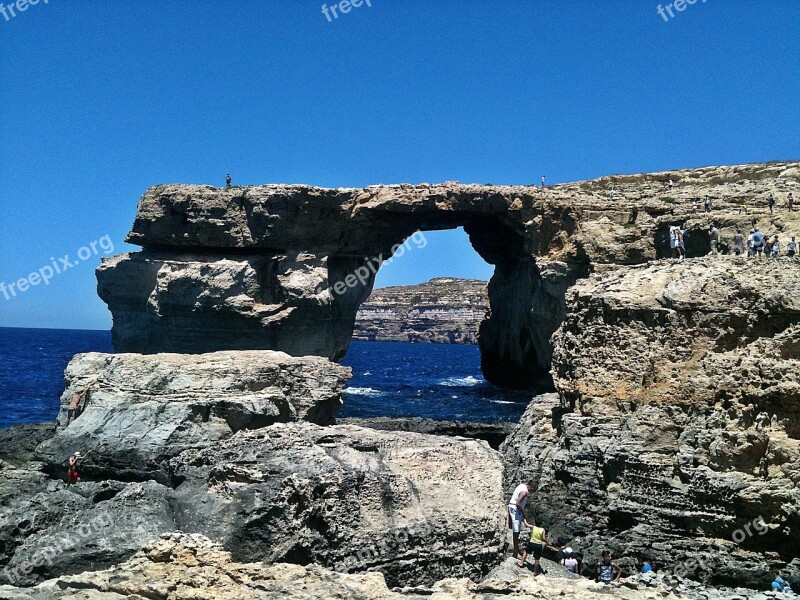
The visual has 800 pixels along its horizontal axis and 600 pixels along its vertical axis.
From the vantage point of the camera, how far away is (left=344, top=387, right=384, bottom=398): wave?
48.1 metres

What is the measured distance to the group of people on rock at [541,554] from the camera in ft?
37.3

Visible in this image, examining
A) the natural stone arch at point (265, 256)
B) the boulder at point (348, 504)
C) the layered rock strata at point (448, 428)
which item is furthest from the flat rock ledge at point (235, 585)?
the natural stone arch at point (265, 256)

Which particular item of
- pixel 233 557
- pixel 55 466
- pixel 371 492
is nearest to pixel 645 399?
pixel 371 492

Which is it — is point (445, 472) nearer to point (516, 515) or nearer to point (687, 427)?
point (516, 515)

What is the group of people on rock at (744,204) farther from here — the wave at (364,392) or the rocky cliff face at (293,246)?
the wave at (364,392)

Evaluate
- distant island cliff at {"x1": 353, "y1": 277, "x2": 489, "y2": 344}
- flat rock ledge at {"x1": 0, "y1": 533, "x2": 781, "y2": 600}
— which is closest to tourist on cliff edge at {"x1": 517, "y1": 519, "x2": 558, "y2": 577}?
flat rock ledge at {"x1": 0, "y1": 533, "x2": 781, "y2": 600}

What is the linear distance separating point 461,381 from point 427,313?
7306cm

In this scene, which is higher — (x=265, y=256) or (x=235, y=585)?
(x=265, y=256)

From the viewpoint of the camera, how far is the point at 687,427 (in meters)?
12.9

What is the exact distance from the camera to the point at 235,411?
1584cm

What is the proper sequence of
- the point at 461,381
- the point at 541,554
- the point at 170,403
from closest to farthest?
the point at 541,554, the point at 170,403, the point at 461,381

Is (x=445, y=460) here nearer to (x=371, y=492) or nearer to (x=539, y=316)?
(x=371, y=492)

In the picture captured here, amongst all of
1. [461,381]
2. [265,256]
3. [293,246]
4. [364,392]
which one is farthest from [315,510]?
[461,381]

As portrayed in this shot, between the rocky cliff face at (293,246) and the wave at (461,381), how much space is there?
15.9 meters
